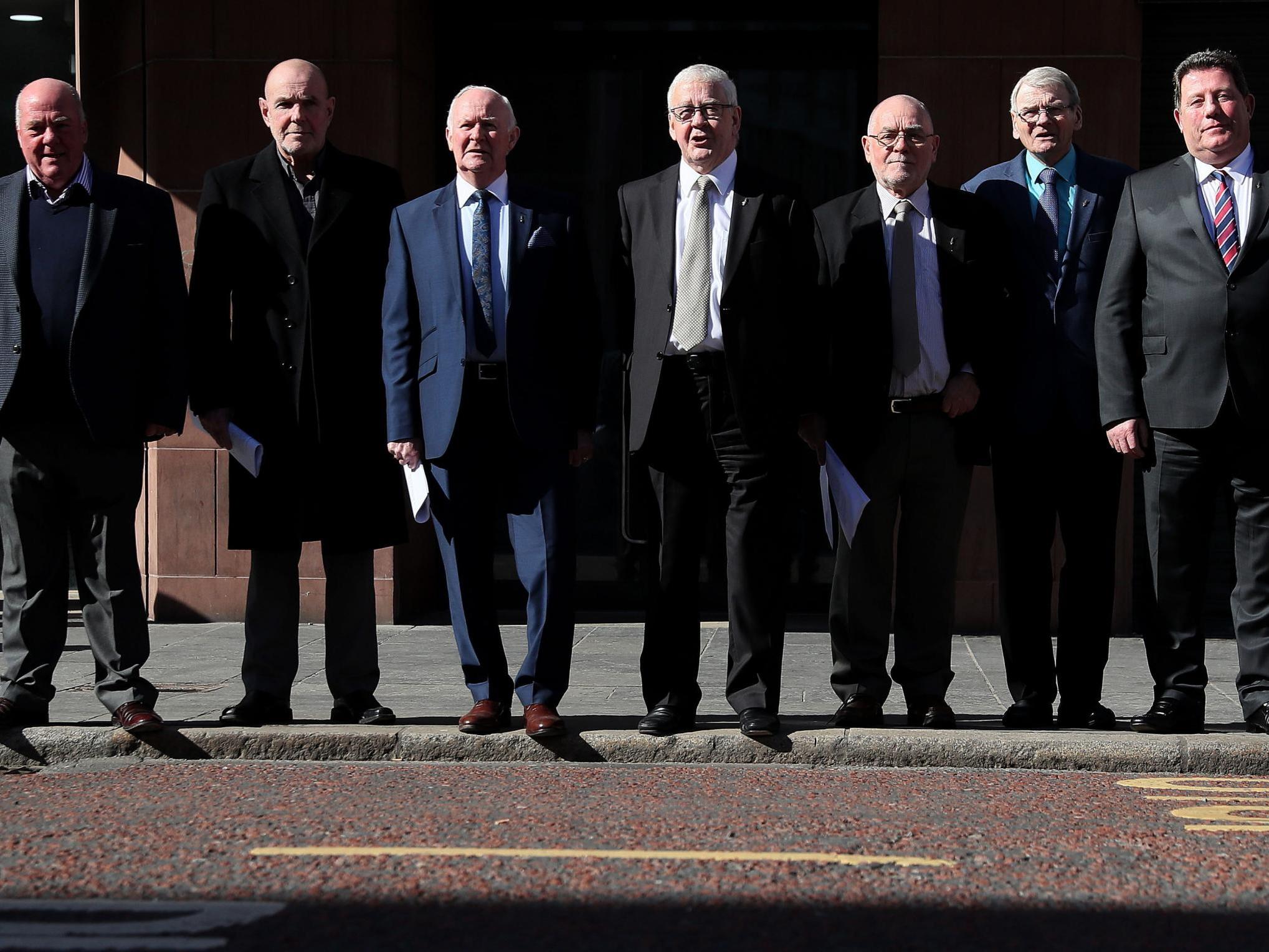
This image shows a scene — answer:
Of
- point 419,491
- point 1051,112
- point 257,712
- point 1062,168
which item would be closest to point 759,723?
point 419,491

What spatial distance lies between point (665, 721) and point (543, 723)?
1.46 ft

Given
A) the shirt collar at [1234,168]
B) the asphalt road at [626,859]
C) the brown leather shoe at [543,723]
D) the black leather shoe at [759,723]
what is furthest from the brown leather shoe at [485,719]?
the shirt collar at [1234,168]

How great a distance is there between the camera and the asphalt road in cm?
397

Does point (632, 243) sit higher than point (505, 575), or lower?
higher

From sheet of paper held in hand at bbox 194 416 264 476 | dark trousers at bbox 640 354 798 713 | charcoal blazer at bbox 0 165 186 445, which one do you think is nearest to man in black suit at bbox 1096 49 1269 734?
dark trousers at bbox 640 354 798 713

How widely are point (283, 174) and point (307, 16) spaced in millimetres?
3693

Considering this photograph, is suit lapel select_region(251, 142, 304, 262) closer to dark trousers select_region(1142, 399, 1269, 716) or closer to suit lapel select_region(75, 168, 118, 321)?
suit lapel select_region(75, 168, 118, 321)

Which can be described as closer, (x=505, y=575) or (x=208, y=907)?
(x=208, y=907)

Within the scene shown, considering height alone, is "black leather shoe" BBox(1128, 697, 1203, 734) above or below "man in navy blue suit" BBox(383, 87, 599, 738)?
below

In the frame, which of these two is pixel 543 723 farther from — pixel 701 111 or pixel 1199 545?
pixel 1199 545

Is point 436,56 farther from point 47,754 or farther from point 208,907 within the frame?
point 208,907

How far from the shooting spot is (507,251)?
618 centimetres

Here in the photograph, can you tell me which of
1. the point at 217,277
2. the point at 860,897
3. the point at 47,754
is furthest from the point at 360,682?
the point at 860,897

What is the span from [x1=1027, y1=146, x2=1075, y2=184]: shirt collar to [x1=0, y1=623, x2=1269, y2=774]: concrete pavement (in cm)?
200
